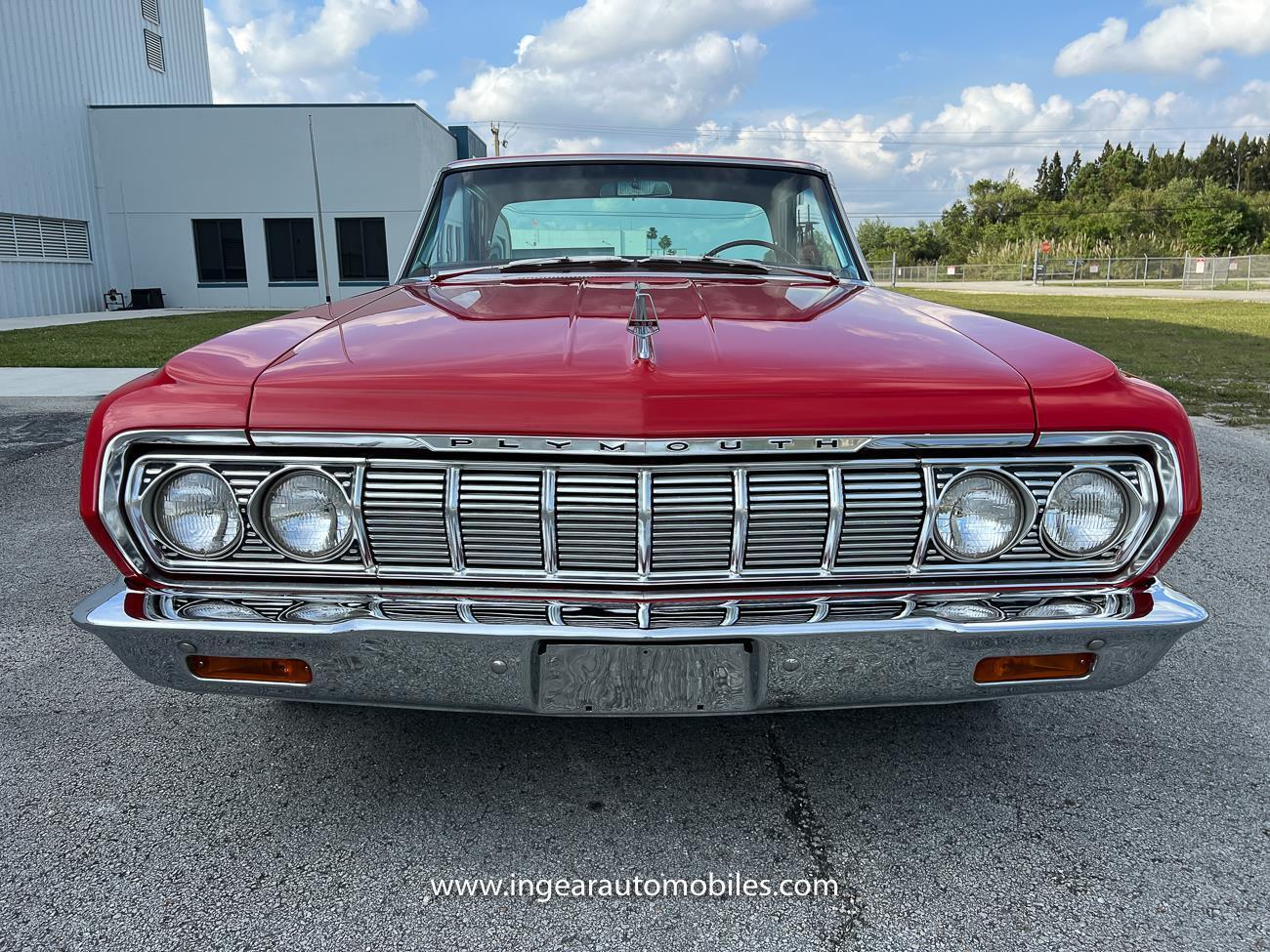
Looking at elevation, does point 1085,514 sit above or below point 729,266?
below

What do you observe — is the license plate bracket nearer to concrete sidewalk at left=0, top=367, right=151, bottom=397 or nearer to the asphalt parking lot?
the asphalt parking lot

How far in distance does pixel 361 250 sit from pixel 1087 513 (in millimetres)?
22637

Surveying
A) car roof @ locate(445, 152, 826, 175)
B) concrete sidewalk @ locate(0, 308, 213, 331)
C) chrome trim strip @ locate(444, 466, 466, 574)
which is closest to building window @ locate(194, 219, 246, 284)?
concrete sidewalk @ locate(0, 308, 213, 331)

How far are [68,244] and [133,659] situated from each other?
22568mm

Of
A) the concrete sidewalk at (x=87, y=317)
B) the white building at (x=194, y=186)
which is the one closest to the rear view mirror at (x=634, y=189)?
the concrete sidewalk at (x=87, y=317)

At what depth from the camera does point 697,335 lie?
1872mm

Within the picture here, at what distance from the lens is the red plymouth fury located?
1.64 m

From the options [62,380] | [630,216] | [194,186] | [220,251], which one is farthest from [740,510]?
[220,251]

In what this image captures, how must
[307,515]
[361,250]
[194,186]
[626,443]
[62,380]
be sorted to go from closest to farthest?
[626,443]
[307,515]
[62,380]
[194,186]
[361,250]

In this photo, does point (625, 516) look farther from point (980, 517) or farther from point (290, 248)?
point (290, 248)

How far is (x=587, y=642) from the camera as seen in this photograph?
5.35ft

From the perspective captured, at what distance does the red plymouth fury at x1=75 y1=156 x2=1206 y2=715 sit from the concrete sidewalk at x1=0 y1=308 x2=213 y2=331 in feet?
55.0

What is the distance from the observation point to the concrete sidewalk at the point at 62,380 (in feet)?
25.8

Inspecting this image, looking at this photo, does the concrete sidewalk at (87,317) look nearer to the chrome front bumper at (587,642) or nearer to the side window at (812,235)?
the side window at (812,235)
